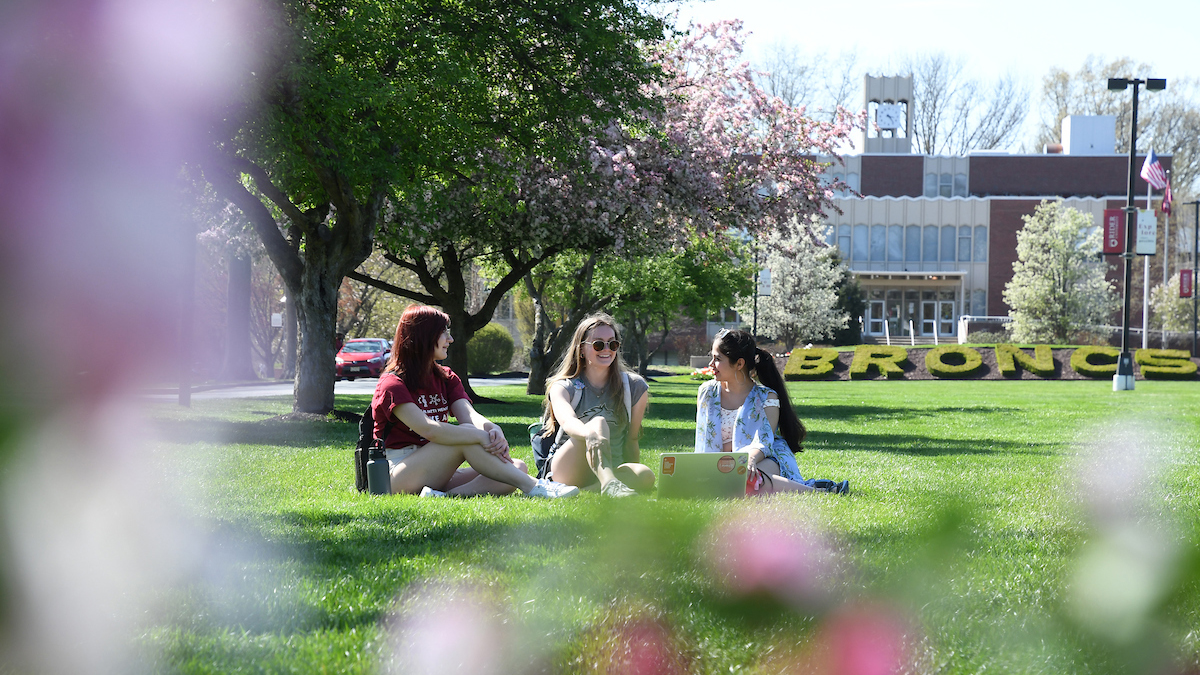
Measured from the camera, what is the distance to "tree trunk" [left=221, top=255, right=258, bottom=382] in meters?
35.8

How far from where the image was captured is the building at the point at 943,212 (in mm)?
65312

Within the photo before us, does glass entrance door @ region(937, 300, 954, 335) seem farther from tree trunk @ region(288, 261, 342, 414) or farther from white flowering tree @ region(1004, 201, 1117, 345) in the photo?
tree trunk @ region(288, 261, 342, 414)

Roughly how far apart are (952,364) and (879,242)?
31.3m

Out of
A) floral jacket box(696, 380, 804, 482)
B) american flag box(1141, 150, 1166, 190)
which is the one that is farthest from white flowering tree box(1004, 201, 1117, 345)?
floral jacket box(696, 380, 804, 482)

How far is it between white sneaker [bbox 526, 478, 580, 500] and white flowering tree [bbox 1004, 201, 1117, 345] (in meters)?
48.4

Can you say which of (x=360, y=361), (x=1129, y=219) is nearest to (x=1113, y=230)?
(x=1129, y=219)

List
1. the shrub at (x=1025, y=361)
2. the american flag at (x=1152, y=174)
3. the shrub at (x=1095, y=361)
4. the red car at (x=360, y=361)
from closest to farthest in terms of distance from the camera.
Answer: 1. the american flag at (x=1152, y=174)
2. the shrub at (x=1095, y=361)
3. the shrub at (x=1025, y=361)
4. the red car at (x=360, y=361)

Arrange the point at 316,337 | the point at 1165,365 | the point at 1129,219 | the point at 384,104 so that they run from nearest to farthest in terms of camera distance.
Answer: the point at 384,104, the point at 316,337, the point at 1129,219, the point at 1165,365

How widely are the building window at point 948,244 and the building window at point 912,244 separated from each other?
1570 millimetres

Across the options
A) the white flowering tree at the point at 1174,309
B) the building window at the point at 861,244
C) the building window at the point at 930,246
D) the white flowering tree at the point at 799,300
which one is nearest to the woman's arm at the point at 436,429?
the white flowering tree at the point at 799,300

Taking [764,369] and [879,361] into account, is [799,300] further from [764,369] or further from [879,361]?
[764,369]

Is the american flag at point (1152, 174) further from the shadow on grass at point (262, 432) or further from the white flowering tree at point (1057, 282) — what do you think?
the shadow on grass at point (262, 432)

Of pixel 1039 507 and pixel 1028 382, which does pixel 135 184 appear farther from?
pixel 1028 382

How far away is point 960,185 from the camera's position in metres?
66.6
